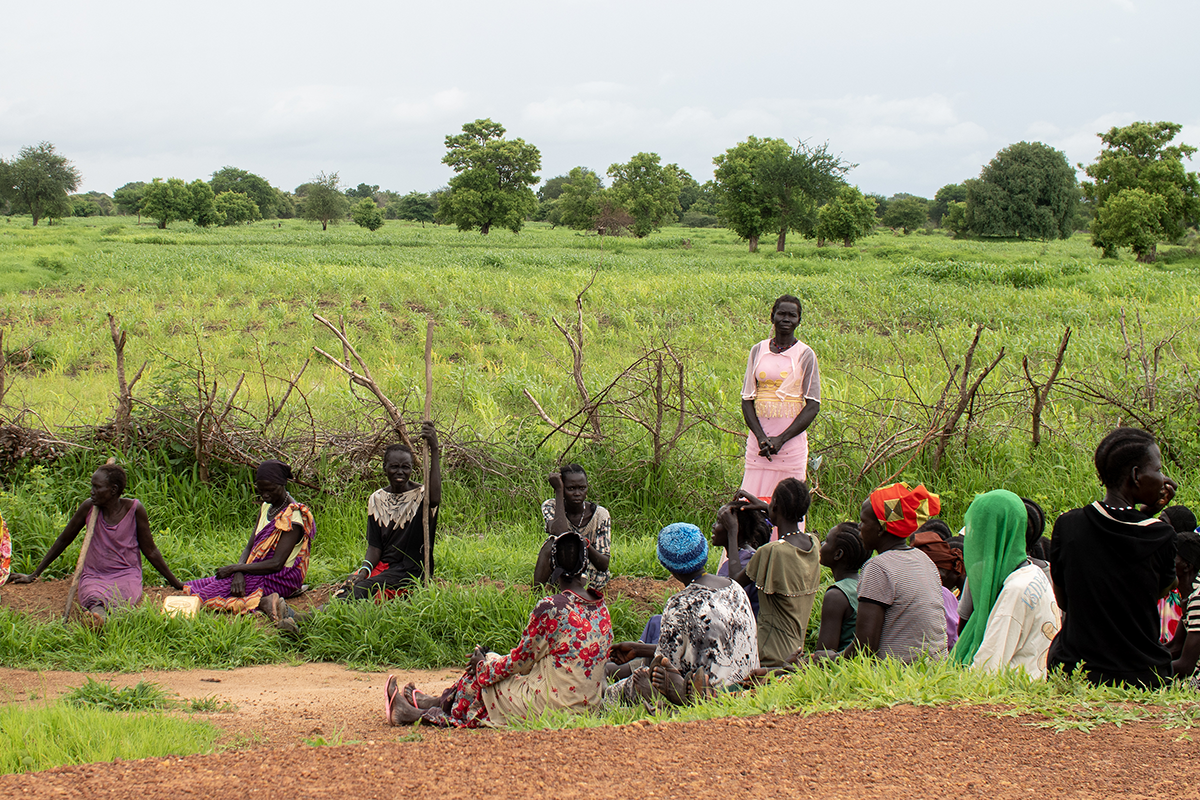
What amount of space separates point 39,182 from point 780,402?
221ft

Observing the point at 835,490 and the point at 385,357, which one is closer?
the point at 835,490

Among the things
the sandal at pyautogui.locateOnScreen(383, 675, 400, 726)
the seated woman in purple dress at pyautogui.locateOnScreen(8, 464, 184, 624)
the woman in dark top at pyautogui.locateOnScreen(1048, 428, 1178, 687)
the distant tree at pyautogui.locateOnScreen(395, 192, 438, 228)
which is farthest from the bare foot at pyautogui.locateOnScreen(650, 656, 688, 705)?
the distant tree at pyautogui.locateOnScreen(395, 192, 438, 228)

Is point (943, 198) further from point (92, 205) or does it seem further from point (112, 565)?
point (112, 565)

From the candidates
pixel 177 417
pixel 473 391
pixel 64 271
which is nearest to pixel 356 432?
pixel 177 417

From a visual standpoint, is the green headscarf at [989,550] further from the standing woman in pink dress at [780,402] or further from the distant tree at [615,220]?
the distant tree at [615,220]

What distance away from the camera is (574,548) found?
11.6 feet

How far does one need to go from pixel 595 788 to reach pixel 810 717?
93cm

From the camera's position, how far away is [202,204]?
2309 inches

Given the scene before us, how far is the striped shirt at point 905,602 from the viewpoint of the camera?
3.60m

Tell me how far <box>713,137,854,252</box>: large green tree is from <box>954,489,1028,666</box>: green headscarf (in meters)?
38.3

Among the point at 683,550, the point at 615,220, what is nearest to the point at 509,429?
the point at 683,550

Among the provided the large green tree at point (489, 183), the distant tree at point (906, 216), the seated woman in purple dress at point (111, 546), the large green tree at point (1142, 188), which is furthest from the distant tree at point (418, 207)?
the seated woman in purple dress at point (111, 546)

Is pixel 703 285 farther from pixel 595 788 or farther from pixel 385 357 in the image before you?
pixel 595 788

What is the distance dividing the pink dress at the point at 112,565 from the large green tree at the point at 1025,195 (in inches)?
2247
